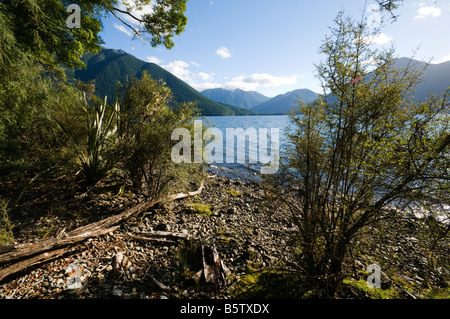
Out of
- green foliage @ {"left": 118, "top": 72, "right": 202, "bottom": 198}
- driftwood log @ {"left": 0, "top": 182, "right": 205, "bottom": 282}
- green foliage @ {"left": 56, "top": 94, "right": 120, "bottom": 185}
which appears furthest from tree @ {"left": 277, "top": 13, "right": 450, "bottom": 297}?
green foliage @ {"left": 56, "top": 94, "right": 120, "bottom": 185}

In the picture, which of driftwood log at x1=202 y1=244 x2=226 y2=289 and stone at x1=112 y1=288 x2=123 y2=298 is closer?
stone at x1=112 y1=288 x2=123 y2=298

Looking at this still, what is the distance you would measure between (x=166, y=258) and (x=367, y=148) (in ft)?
14.8

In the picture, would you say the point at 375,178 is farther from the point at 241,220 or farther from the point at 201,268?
the point at 241,220

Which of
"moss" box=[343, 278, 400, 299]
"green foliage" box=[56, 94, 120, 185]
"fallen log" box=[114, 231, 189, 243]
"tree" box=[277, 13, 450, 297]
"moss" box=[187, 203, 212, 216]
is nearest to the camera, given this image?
"tree" box=[277, 13, 450, 297]

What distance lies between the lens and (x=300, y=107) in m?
3.81

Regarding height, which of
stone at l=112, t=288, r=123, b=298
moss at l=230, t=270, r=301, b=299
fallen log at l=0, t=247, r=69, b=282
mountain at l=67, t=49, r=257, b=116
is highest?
mountain at l=67, t=49, r=257, b=116

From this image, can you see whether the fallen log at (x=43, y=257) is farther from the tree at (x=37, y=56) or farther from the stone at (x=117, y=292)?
the tree at (x=37, y=56)

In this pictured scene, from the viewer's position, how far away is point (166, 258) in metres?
3.99

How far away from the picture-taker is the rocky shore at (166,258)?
2994mm

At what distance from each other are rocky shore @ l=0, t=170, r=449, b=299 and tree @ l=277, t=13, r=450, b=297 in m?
0.43

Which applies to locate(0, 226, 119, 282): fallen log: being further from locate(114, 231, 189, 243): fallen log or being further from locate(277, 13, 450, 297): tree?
locate(277, 13, 450, 297): tree

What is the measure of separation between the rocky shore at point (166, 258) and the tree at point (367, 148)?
0.43m

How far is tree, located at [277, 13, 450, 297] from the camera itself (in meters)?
2.24

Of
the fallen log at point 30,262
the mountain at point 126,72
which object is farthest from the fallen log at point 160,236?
the mountain at point 126,72
